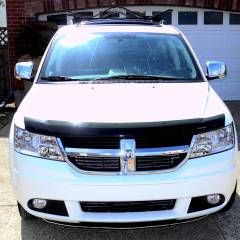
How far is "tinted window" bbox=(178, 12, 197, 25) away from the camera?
1145 centimetres

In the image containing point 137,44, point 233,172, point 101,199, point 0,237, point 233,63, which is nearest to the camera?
point 101,199

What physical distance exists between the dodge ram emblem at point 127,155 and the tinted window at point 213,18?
846 cm

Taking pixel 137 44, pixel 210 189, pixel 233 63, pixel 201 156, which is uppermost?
pixel 137 44

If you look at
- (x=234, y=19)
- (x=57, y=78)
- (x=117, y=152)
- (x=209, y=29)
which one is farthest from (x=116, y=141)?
(x=234, y=19)

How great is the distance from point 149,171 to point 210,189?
48cm

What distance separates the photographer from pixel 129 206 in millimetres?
3684

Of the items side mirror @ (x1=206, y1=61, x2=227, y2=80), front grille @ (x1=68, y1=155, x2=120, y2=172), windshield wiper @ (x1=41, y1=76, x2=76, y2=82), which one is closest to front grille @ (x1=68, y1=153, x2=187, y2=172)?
front grille @ (x1=68, y1=155, x2=120, y2=172)

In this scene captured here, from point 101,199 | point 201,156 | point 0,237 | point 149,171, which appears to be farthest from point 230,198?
point 0,237

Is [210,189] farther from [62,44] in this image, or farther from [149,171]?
[62,44]

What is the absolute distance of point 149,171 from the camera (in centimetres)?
364

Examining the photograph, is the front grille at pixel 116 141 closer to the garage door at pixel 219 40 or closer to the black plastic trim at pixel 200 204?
the black plastic trim at pixel 200 204

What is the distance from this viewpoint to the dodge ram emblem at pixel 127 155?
3.59 meters

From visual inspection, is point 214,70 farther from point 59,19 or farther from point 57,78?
point 59,19

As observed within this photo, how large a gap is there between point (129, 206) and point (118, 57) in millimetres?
1864
